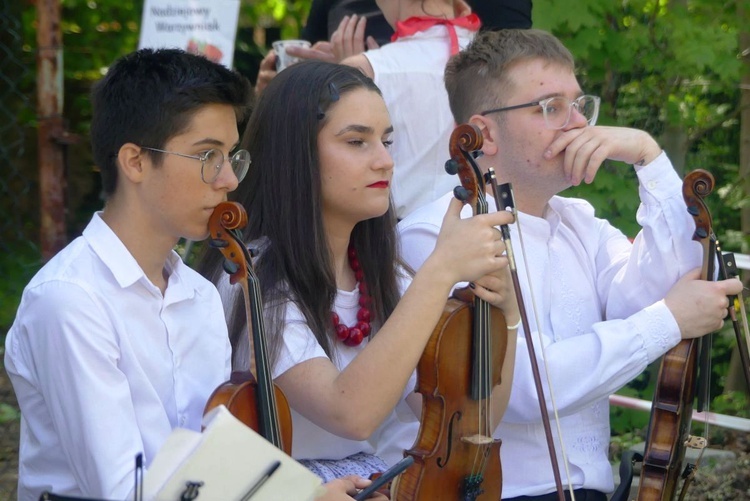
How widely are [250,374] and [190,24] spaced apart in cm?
248

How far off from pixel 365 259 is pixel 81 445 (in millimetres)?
1031

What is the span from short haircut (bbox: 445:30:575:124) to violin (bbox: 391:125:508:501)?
1.94ft

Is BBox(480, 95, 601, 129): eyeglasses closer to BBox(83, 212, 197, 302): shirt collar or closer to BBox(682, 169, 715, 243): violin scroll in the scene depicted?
BBox(682, 169, 715, 243): violin scroll

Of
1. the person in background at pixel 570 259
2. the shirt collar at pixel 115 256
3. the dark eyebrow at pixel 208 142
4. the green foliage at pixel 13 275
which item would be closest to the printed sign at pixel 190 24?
the person in background at pixel 570 259

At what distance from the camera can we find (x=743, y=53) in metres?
5.46

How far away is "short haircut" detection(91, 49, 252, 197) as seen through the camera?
242cm

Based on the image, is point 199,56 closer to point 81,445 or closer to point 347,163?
point 347,163

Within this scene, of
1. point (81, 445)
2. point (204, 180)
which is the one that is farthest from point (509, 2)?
point (81, 445)

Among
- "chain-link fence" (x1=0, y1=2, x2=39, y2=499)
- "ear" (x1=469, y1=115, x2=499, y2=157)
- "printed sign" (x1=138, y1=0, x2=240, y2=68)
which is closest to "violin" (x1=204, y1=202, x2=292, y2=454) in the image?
"ear" (x1=469, y1=115, x2=499, y2=157)

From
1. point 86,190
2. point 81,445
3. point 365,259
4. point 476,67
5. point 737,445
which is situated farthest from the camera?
point 86,190

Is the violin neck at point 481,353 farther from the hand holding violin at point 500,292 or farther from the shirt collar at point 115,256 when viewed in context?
the shirt collar at point 115,256

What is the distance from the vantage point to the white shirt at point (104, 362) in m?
2.17

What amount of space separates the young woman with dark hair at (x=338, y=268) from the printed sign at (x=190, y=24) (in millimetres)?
1625

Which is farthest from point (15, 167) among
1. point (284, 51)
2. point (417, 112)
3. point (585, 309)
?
point (585, 309)
